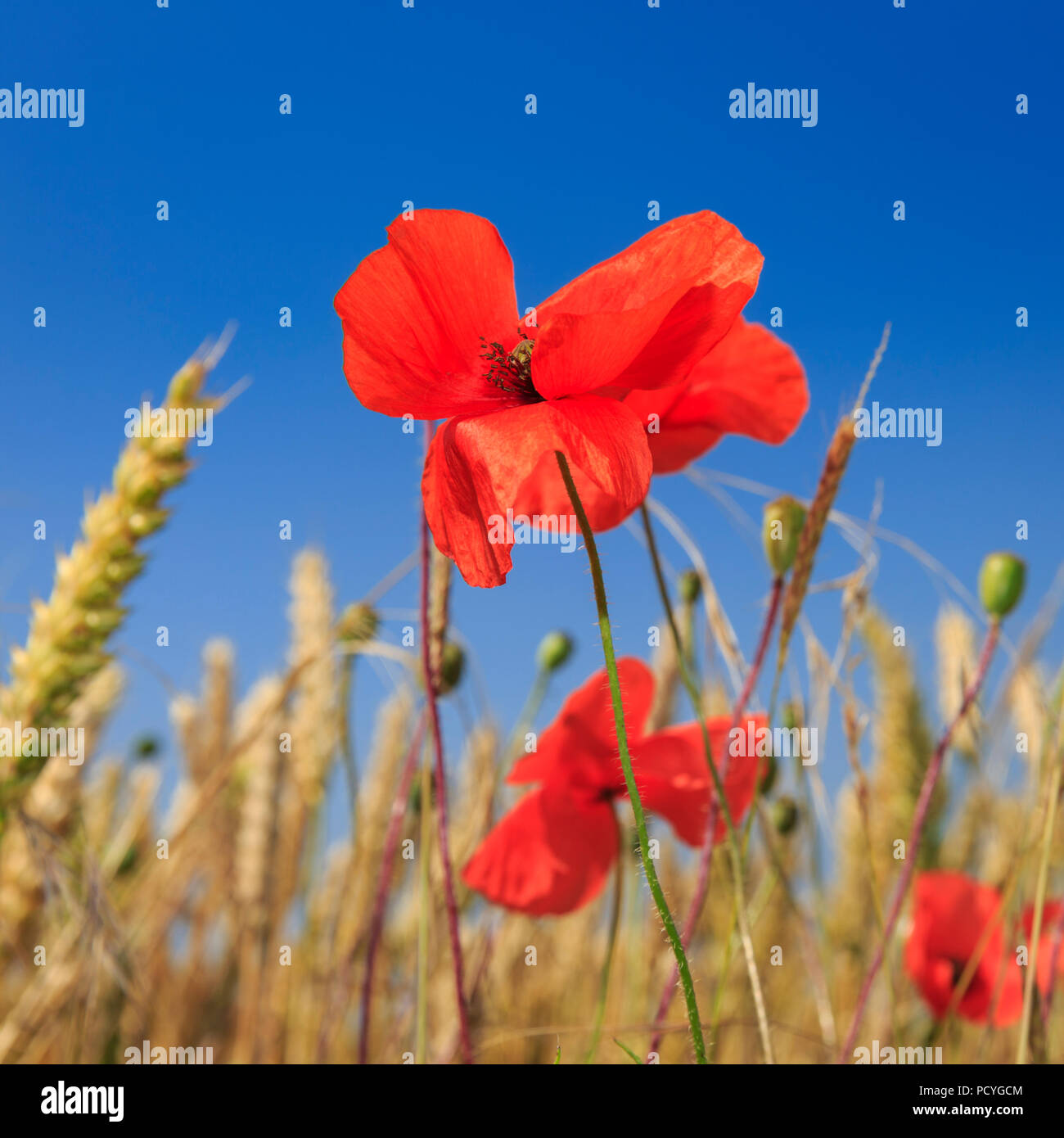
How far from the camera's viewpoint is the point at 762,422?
729mm

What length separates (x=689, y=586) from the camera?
1000 mm

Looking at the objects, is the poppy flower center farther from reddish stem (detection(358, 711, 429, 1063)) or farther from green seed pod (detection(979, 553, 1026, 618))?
green seed pod (detection(979, 553, 1026, 618))

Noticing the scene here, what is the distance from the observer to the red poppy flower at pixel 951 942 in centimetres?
121

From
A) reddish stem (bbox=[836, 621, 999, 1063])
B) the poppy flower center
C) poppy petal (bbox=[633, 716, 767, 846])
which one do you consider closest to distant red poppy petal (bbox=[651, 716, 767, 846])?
poppy petal (bbox=[633, 716, 767, 846])

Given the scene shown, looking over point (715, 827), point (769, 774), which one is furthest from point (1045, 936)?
point (715, 827)

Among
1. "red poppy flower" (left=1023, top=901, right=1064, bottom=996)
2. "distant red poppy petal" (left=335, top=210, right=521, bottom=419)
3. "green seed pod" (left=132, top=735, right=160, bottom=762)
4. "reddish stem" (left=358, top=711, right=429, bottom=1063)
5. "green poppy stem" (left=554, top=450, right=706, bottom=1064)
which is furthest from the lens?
"green seed pod" (left=132, top=735, right=160, bottom=762)

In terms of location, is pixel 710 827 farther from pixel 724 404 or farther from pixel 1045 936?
pixel 1045 936

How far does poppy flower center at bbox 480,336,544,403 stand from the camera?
0.54 m

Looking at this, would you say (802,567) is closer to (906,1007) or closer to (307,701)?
(307,701)

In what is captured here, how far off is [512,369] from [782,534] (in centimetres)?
28

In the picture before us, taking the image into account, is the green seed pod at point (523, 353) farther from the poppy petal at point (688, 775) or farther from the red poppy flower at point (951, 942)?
the red poppy flower at point (951, 942)

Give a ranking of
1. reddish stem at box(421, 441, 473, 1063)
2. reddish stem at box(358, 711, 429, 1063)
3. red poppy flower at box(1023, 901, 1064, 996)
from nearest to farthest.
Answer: reddish stem at box(421, 441, 473, 1063)
reddish stem at box(358, 711, 429, 1063)
red poppy flower at box(1023, 901, 1064, 996)

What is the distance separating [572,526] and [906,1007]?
4.80 feet
